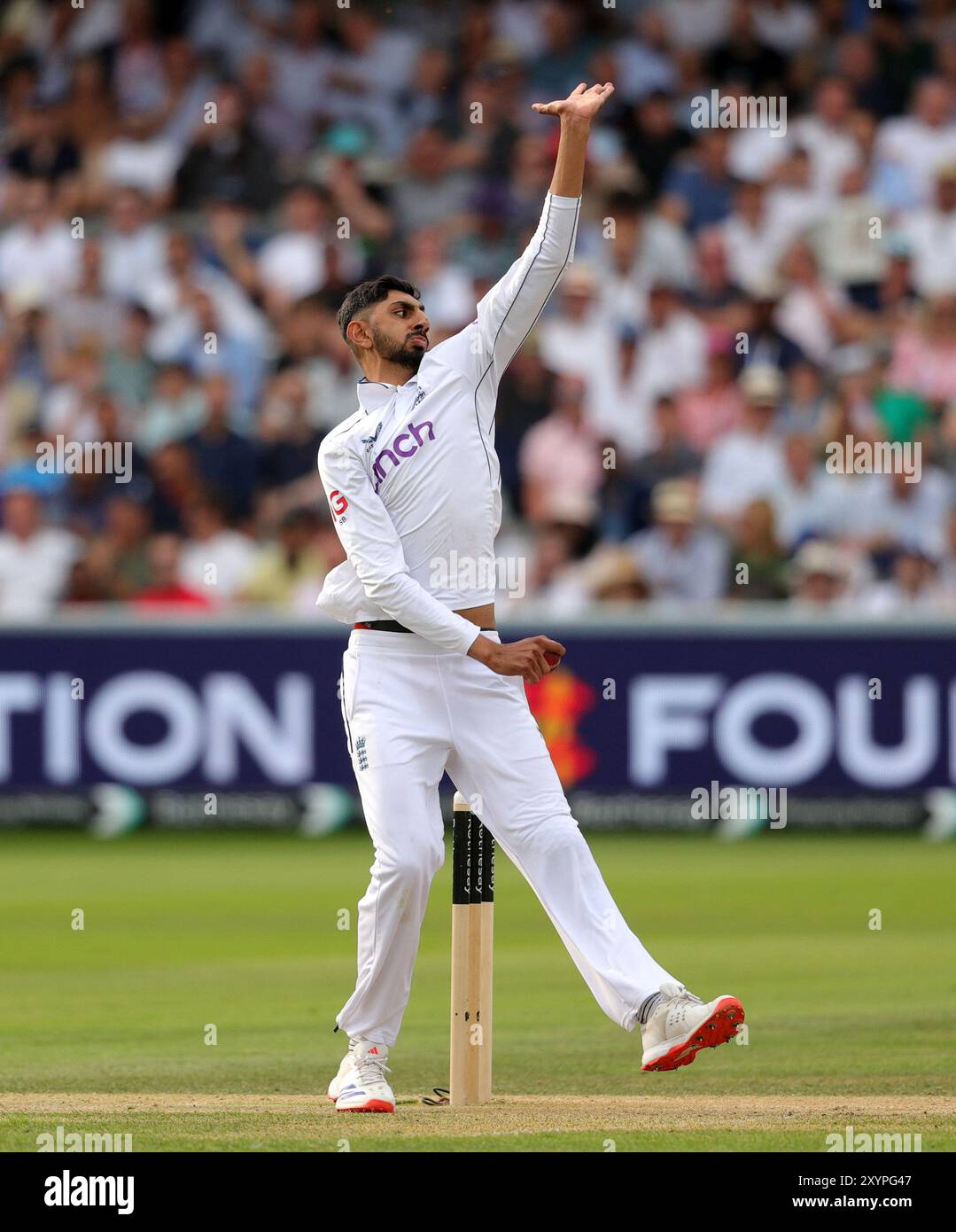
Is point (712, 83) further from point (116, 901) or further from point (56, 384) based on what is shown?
point (116, 901)

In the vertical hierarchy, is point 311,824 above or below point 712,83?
below

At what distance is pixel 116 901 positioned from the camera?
1223cm

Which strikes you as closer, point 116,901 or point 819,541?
point 116,901

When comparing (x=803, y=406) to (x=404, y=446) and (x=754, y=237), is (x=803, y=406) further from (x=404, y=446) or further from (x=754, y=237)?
(x=404, y=446)

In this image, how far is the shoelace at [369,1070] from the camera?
263 inches

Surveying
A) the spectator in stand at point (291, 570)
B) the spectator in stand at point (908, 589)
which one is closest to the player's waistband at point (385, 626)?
the spectator in stand at point (908, 589)

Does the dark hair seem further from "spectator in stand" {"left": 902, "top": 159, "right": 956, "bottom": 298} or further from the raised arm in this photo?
"spectator in stand" {"left": 902, "top": 159, "right": 956, "bottom": 298}

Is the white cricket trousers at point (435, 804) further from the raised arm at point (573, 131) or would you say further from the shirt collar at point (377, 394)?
the raised arm at point (573, 131)

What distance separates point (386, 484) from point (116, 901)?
5.98 metres

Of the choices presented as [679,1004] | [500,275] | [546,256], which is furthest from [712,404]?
[679,1004]

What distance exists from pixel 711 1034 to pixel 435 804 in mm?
1119
